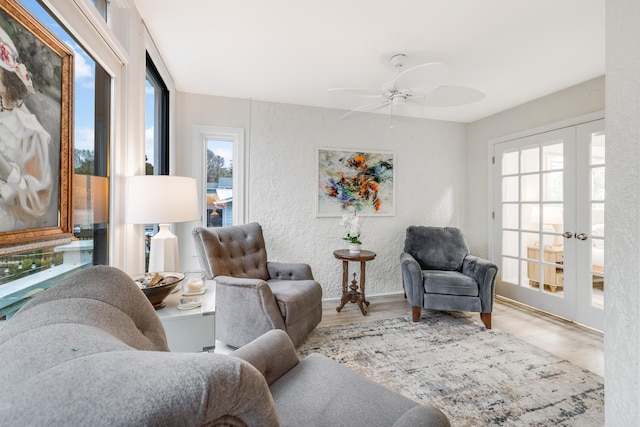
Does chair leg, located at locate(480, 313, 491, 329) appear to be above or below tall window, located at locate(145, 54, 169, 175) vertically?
below

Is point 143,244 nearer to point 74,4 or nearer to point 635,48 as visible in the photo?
point 74,4

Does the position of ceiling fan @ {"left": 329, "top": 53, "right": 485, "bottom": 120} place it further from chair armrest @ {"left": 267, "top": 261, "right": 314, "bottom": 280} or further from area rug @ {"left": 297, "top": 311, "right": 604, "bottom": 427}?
area rug @ {"left": 297, "top": 311, "right": 604, "bottom": 427}

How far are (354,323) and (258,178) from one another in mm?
1870

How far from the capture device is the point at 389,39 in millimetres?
2146

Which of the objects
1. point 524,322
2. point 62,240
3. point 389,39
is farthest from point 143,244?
point 524,322

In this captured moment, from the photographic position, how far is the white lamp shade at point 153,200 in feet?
5.38

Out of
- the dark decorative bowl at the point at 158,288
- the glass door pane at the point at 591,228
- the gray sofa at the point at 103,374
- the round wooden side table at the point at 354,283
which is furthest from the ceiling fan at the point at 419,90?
the gray sofa at the point at 103,374

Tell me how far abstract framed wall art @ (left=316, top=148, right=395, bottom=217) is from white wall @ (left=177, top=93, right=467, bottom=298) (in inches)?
3.6

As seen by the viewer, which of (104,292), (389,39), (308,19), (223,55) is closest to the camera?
(104,292)

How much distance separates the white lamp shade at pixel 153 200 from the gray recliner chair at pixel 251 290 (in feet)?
2.58

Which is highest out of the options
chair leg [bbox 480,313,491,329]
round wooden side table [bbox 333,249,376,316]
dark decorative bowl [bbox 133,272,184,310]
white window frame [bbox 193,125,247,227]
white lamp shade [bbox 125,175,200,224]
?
white window frame [bbox 193,125,247,227]

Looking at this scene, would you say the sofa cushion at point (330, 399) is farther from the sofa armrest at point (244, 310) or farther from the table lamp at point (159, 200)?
the table lamp at point (159, 200)

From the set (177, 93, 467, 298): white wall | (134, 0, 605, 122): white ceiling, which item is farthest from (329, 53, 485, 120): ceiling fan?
(177, 93, 467, 298): white wall

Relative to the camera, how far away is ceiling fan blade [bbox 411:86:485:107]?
9.76 ft
